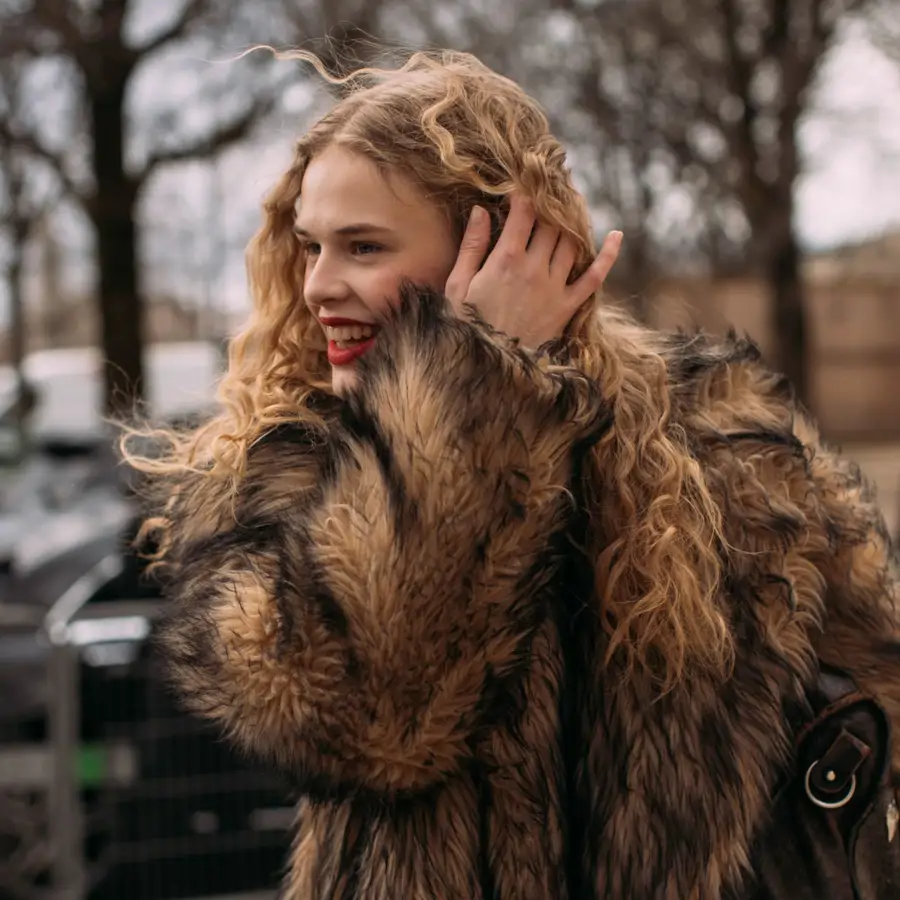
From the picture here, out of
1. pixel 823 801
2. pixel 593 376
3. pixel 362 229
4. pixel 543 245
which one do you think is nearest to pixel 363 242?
pixel 362 229

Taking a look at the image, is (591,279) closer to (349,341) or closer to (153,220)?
(349,341)

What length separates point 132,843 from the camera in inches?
157

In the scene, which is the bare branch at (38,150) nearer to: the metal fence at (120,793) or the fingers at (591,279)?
the metal fence at (120,793)

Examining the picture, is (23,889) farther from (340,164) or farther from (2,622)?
(340,164)

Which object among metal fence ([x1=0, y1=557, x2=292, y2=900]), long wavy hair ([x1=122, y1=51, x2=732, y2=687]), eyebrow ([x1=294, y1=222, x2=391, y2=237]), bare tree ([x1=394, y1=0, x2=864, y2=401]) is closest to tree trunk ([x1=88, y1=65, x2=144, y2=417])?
bare tree ([x1=394, y1=0, x2=864, y2=401])

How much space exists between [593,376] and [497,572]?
32cm

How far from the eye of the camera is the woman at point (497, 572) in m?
1.45

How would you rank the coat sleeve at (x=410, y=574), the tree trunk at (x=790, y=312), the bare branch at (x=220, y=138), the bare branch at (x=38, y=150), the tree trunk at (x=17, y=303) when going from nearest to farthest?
the coat sleeve at (x=410, y=574) → the bare branch at (x=38, y=150) → the bare branch at (x=220, y=138) → the tree trunk at (x=790, y=312) → the tree trunk at (x=17, y=303)

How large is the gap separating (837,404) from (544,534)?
25383 mm

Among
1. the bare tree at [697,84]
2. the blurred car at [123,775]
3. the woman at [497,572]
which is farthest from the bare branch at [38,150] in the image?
the woman at [497,572]

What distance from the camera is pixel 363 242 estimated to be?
1653mm

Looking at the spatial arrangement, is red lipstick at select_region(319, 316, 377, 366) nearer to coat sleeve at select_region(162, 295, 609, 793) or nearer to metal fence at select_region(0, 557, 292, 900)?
coat sleeve at select_region(162, 295, 609, 793)

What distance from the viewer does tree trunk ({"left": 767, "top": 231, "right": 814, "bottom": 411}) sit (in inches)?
424

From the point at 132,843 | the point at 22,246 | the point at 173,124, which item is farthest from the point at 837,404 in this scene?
the point at 132,843
